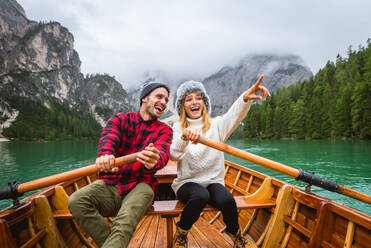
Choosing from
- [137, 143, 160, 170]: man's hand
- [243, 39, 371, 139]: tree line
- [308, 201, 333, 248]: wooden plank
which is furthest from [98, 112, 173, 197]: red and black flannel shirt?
[243, 39, 371, 139]: tree line

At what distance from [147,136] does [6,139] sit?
119 metres

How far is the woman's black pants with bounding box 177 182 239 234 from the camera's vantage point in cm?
244

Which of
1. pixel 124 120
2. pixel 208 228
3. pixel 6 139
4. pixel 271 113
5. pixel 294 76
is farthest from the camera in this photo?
pixel 294 76

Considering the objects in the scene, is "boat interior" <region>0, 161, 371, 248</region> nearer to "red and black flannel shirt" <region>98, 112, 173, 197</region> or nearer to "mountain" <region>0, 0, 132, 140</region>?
"red and black flannel shirt" <region>98, 112, 173, 197</region>

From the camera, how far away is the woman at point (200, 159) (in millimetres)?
2473

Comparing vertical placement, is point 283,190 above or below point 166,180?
above

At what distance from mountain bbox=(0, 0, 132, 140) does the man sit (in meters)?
129

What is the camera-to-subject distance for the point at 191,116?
321 centimetres

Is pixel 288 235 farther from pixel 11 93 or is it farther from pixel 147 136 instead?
pixel 11 93

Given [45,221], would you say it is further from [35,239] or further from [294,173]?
[294,173]

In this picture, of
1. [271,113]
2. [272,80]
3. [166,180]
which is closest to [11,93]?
[271,113]

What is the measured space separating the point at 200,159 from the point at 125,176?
991 millimetres

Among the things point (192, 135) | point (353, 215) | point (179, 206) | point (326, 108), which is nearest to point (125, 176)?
point (179, 206)

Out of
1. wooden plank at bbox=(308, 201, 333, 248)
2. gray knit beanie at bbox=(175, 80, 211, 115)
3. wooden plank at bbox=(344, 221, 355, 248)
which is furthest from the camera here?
gray knit beanie at bbox=(175, 80, 211, 115)
